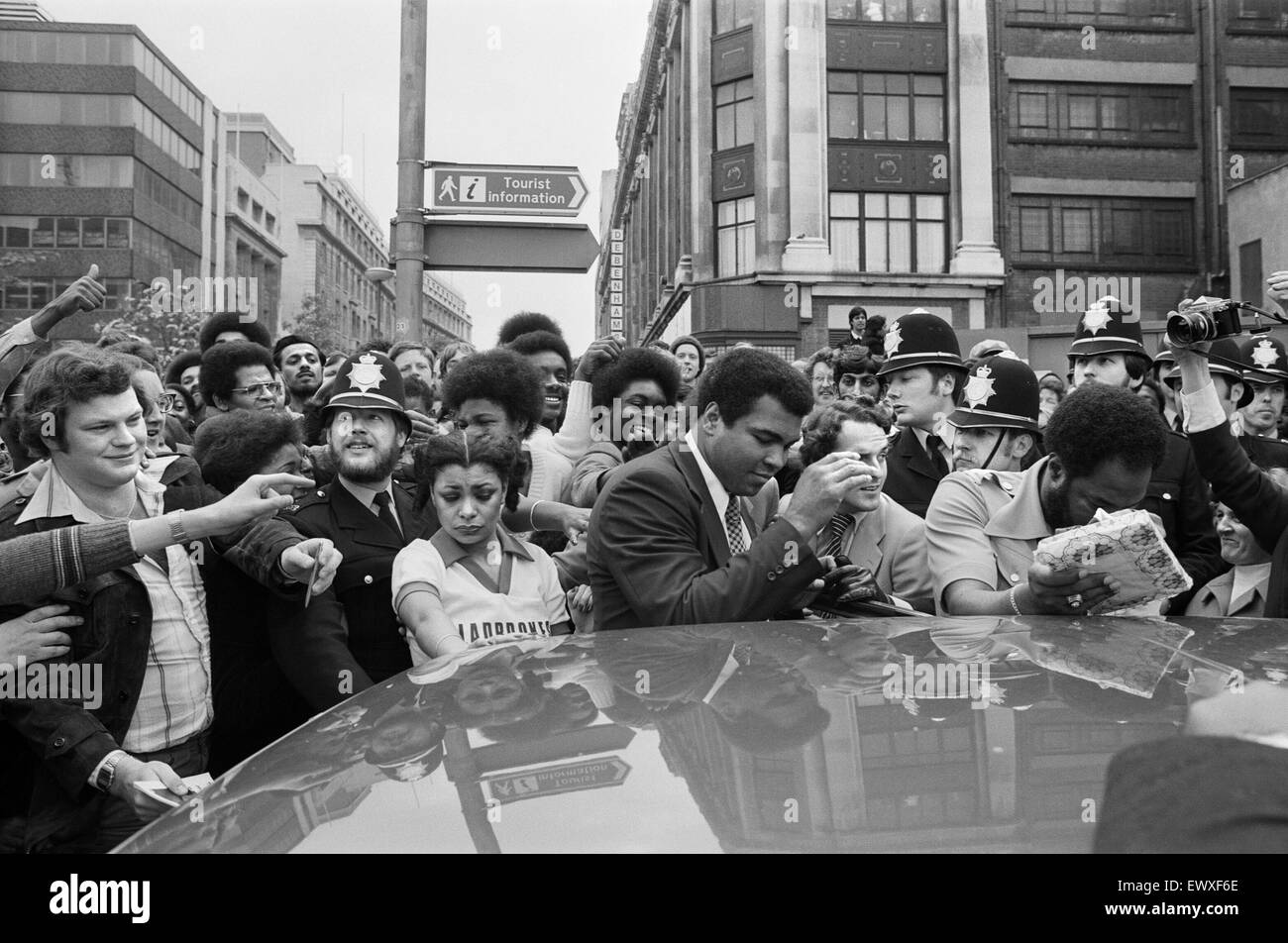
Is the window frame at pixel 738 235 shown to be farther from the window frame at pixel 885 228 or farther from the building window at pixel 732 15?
the building window at pixel 732 15

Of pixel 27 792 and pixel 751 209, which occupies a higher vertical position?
pixel 751 209

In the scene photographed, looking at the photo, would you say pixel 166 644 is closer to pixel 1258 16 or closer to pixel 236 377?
pixel 236 377

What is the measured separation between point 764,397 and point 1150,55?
3049 cm

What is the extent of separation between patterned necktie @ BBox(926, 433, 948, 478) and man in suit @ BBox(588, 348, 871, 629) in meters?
1.66

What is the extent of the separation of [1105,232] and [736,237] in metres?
9.11

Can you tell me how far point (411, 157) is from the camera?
743 centimetres

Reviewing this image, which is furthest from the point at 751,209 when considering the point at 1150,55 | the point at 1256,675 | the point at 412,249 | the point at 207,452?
the point at 1256,675

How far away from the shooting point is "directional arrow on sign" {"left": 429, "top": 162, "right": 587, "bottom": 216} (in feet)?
23.8

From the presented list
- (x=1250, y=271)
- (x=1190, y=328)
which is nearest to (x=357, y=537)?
(x=1190, y=328)

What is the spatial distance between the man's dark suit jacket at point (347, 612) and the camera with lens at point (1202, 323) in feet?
8.23

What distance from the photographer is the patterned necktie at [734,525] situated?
3.41 metres
